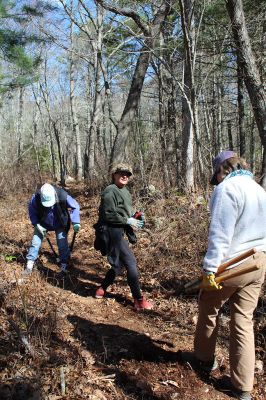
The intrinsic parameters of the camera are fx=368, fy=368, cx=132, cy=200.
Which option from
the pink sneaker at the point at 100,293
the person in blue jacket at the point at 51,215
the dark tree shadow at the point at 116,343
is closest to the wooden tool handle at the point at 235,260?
the dark tree shadow at the point at 116,343

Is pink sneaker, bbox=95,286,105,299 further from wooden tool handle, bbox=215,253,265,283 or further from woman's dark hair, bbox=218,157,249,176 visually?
woman's dark hair, bbox=218,157,249,176

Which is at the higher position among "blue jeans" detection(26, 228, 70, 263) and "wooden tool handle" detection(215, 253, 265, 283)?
"wooden tool handle" detection(215, 253, 265, 283)

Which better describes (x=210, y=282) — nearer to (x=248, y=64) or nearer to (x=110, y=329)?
(x=110, y=329)

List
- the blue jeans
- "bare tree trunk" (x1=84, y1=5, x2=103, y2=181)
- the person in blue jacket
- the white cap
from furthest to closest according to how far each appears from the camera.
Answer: "bare tree trunk" (x1=84, y1=5, x2=103, y2=181)
the blue jeans
the person in blue jacket
the white cap

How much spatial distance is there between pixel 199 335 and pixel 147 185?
582 cm

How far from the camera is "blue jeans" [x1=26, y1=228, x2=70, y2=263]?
559 centimetres

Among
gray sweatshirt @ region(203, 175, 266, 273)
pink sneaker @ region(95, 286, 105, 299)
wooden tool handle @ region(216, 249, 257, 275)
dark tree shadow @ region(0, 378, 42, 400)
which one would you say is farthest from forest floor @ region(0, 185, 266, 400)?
gray sweatshirt @ region(203, 175, 266, 273)

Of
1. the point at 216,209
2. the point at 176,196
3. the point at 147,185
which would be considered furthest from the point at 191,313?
the point at 147,185

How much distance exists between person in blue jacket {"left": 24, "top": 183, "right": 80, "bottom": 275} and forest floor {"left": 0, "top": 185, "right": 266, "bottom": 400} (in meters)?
0.39

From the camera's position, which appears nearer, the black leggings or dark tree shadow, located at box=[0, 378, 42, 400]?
dark tree shadow, located at box=[0, 378, 42, 400]

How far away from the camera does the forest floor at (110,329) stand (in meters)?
3.14

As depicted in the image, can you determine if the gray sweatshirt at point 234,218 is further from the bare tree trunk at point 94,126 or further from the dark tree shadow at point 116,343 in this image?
the bare tree trunk at point 94,126

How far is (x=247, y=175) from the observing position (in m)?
2.95

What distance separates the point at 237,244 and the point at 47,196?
3.16 m
